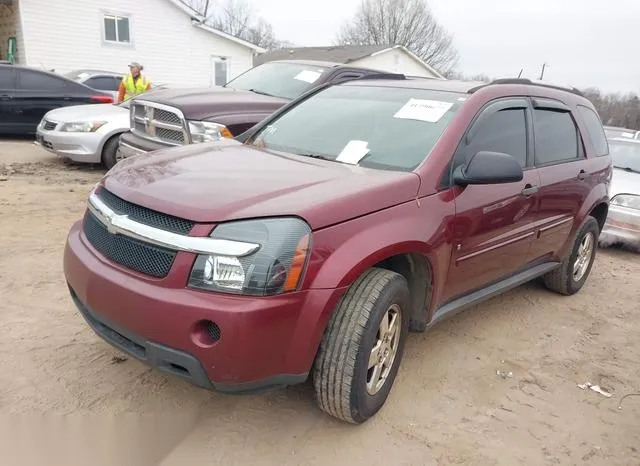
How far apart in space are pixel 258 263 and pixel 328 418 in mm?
1083

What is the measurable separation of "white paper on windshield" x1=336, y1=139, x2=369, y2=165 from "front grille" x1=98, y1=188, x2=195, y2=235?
117cm

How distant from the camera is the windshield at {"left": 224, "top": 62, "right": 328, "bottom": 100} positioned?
739cm

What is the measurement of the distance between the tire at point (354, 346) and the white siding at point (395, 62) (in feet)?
89.1

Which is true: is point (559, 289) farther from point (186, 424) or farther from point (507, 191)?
point (186, 424)

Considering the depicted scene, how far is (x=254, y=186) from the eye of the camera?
8.59 feet

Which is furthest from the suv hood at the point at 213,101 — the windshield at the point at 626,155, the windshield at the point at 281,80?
the windshield at the point at 626,155

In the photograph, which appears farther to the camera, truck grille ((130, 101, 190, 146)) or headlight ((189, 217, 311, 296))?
truck grille ((130, 101, 190, 146))

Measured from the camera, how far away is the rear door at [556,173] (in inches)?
159

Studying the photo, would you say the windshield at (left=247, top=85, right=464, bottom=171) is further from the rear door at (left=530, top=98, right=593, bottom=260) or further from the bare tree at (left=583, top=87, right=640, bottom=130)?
Answer: the bare tree at (left=583, top=87, right=640, bottom=130)

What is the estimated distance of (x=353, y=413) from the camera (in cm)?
270

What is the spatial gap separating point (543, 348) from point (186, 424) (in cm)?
255

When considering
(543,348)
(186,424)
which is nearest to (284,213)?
(186,424)

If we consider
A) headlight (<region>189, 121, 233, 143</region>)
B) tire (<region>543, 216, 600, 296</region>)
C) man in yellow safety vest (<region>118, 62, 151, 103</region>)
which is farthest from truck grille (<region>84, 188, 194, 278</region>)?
man in yellow safety vest (<region>118, 62, 151, 103</region>)

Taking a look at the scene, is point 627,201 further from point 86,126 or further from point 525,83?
point 86,126
